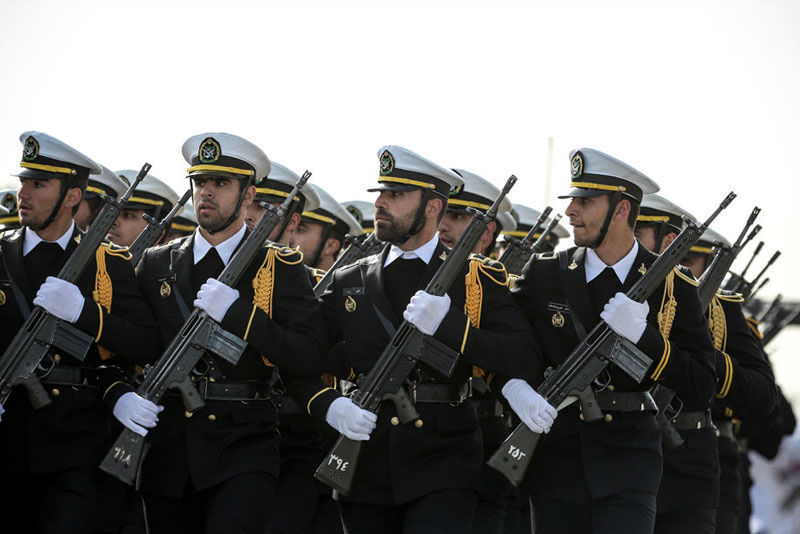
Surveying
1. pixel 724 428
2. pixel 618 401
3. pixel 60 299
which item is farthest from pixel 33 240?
pixel 724 428

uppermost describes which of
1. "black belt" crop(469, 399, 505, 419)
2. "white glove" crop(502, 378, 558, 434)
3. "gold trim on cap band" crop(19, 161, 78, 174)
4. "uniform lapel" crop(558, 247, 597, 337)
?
"uniform lapel" crop(558, 247, 597, 337)

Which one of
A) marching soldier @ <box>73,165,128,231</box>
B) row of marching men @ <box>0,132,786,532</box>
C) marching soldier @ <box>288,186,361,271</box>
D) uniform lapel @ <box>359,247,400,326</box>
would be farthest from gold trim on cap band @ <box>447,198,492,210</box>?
marching soldier @ <box>73,165,128,231</box>

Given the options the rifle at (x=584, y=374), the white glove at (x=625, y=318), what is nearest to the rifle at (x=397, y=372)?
the rifle at (x=584, y=374)

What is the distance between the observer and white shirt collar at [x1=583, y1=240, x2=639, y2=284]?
7.23 metres

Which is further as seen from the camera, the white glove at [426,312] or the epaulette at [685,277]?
the epaulette at [685,277]

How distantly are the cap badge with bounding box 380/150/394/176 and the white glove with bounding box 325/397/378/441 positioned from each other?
1.43 m

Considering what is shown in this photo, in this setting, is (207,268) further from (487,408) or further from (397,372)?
(487,408)

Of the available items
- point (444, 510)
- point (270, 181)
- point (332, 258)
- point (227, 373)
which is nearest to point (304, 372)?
point (227, 373)

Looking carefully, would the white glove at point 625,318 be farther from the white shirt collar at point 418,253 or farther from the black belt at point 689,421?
the black belt at point 689,421

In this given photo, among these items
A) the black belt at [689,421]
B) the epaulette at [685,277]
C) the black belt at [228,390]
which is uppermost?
the epaulette at [685,277]

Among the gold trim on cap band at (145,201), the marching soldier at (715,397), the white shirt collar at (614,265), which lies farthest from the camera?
the gold trim on cap band at (145,201)

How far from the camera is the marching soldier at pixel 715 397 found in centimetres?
798

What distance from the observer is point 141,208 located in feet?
34.3

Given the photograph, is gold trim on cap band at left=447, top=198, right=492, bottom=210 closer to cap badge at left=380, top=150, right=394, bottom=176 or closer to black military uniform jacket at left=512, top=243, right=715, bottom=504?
cap badge at left=380, top=150, right=394, bottom=176
